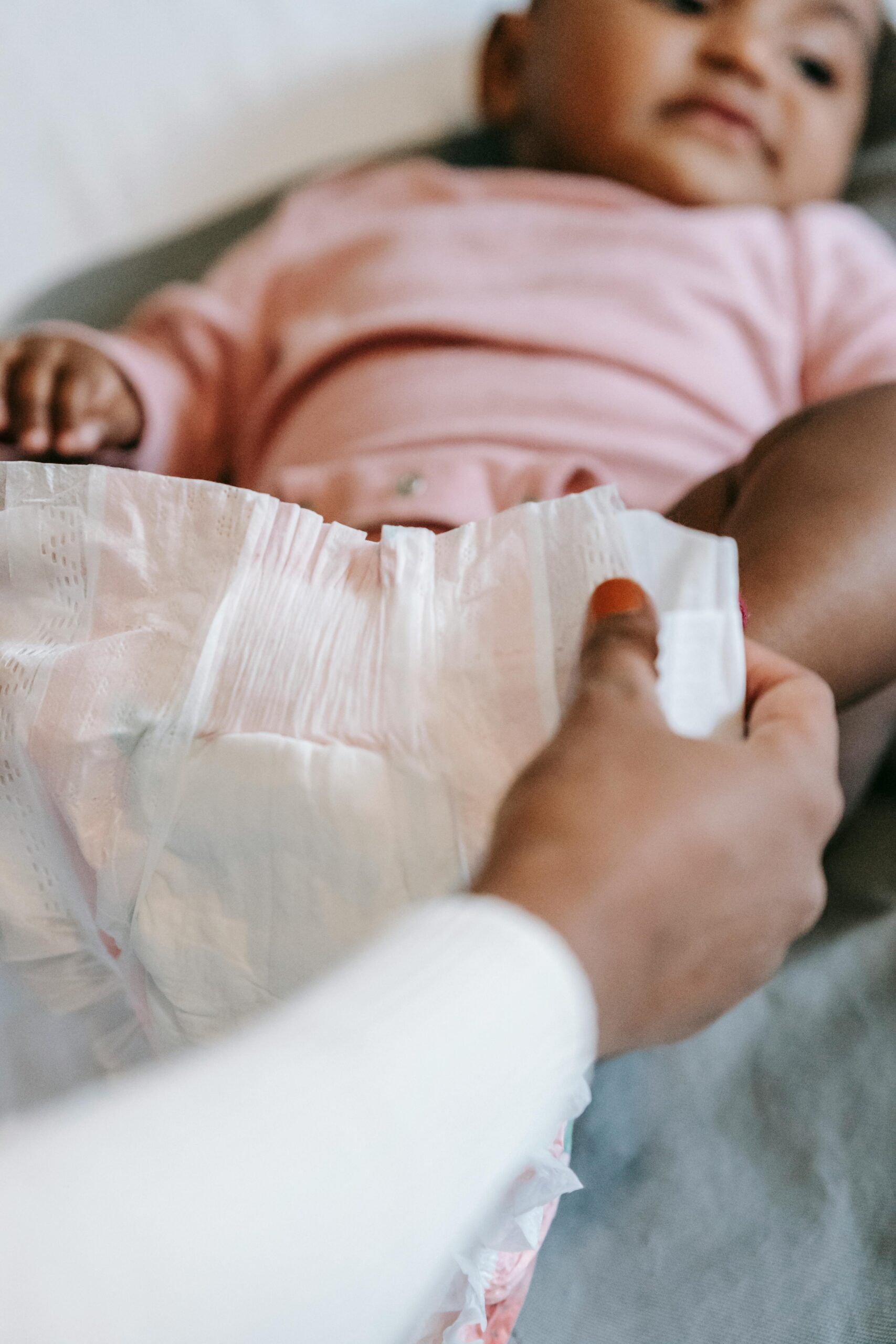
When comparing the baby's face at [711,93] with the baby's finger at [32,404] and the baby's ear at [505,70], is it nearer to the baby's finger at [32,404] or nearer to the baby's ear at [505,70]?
the baby's ear at [505,70]

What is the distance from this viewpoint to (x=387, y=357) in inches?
18.4

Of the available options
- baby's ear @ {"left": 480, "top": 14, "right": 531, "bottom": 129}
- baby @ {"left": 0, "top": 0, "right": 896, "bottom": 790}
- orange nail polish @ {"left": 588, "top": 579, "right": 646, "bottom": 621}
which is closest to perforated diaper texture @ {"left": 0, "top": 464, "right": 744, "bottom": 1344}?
orange nail polish @ {"left": 588, "top": 579, "right": 646, "bottom": 621}

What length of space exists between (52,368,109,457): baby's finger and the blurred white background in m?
0.13

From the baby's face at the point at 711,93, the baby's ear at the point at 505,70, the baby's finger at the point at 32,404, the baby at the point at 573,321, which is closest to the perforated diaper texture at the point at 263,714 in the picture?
the baby at the point at 573,321

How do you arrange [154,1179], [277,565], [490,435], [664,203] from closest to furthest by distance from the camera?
[154,1179] → [277,565] → [490,435] → [664,203]

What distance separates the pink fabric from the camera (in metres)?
0.41

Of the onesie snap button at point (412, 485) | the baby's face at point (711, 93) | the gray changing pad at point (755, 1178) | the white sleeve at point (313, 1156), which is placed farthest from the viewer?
the baby's face at point (711, 93)

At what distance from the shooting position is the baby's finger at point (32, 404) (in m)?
0.45

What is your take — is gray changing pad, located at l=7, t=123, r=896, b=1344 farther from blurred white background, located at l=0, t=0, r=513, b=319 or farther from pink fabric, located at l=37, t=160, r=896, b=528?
blurred white background, located at l=0, t=0, r=513, b=319

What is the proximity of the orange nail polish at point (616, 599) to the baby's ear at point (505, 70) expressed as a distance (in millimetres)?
510

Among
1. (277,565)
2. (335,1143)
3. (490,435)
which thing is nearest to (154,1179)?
(335,1143)

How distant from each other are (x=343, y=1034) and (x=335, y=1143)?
0.05ft

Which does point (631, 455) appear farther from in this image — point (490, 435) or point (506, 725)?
point (506, 725)

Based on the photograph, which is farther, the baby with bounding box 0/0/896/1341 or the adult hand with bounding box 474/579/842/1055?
the baby with bounding box 0/0/896/1341
